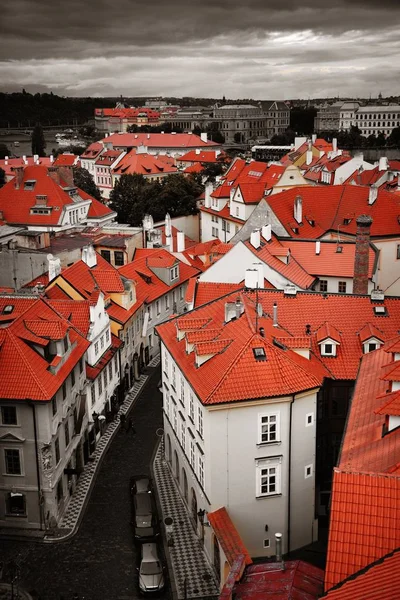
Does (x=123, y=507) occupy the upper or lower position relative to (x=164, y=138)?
lower

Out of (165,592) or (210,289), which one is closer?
(165,592)

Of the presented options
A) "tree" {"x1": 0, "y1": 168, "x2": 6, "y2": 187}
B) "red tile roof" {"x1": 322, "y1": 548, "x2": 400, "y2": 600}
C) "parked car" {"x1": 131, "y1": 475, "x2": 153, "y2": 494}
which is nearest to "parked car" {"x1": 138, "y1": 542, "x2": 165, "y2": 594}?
"parked car" {"x1": 131, "y1": 475, "x2": 153, "y2": 494}

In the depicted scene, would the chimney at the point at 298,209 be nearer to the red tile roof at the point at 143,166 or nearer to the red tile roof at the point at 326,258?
the red tile roof at the point at 326,258

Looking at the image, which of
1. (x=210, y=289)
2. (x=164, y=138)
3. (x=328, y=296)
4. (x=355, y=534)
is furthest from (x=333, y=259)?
(x=164, y=138)

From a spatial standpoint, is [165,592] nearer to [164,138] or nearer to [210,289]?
[210,289]

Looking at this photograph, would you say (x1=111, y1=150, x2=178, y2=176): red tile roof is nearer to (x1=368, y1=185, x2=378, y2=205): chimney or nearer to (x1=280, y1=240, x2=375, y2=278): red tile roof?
(x1=368, y1=185, x2=378, y2=205): chimney

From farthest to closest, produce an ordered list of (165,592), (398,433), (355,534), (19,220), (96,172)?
(96,172) < (19,220) < (165,592) < (398,433) < (355,534)

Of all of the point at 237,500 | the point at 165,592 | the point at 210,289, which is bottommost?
the point at 165,592

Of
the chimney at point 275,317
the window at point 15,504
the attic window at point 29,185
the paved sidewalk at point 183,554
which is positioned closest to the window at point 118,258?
the attic window at point 29,185

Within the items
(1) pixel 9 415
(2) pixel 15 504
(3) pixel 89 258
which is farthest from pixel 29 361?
(3) pixel 89 258
